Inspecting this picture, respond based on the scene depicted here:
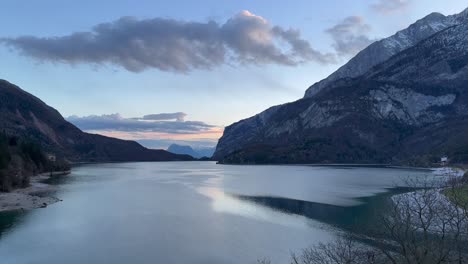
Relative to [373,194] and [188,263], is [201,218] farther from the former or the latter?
[373,194]

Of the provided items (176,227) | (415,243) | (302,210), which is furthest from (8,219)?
(415,243)

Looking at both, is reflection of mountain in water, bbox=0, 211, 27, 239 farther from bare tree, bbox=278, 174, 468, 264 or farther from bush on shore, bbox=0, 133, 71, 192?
bare tree, bbox=278, 174, 468, 264

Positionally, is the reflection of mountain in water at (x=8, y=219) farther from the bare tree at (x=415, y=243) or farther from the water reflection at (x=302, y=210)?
the bare tree at (x=415, y=243)

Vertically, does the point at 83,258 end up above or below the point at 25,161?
below

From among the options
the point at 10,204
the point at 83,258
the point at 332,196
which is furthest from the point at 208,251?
the point at 332,196

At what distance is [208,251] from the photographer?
161 ft

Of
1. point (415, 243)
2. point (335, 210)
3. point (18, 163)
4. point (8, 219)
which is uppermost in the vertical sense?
point (18, 163)

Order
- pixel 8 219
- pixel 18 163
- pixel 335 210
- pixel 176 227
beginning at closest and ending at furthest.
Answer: pixel 176 227 → pixel 8 219 → pixel 335 210 → pixel 18 163

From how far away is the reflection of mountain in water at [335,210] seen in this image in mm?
65750

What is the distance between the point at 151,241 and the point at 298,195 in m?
60.7

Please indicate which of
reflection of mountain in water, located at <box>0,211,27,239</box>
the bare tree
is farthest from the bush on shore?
the bare tree

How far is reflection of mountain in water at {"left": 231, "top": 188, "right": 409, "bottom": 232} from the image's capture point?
216 ft

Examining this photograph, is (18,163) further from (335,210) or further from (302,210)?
(335,210)

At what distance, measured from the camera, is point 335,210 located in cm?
8012
